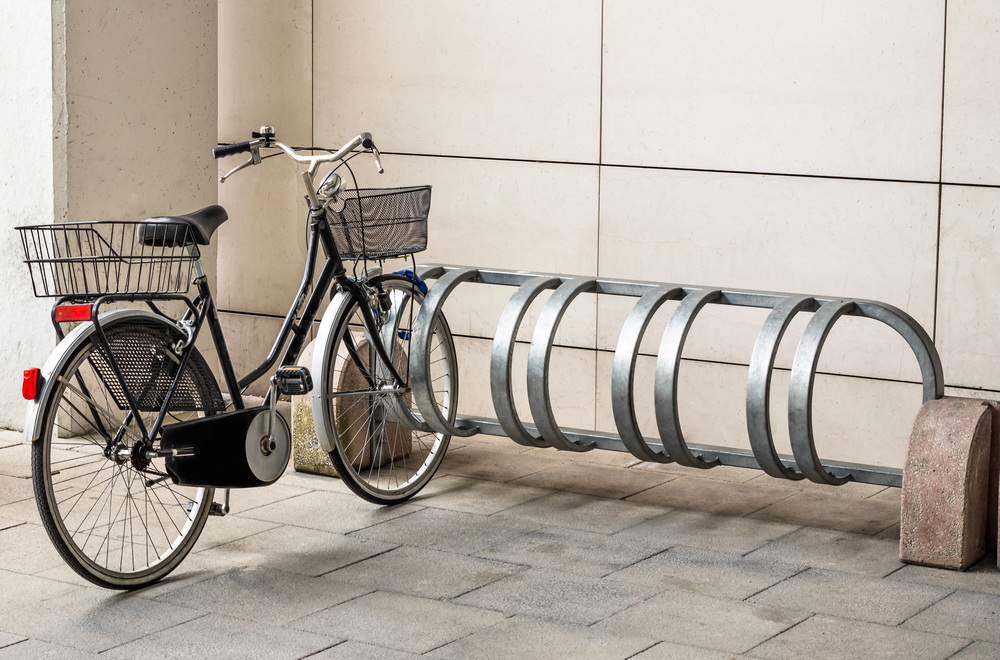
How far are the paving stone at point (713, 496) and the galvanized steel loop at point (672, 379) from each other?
0.38 m

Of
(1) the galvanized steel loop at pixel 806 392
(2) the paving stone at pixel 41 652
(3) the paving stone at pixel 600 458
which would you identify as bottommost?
(2) the paving stone at pixel 41 652

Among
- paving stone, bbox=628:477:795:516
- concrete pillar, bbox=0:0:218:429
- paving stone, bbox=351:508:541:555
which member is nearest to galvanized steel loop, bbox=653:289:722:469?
paving stone, bbox=628:477:795:516

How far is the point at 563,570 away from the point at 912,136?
101 inches

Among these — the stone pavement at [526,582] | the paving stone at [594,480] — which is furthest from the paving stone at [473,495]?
the paving stone at [594,480]

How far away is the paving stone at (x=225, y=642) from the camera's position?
11.8ft

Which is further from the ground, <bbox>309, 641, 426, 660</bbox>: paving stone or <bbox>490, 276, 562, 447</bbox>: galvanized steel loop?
<bbox>490, 276, 562, 447</bbox>: galvanized steel loop

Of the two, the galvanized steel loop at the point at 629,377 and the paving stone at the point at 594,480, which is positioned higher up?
the galvanized steel loop at the point at 629,377

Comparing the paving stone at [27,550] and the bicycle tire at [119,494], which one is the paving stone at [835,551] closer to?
the bicycle tire at [119,494]

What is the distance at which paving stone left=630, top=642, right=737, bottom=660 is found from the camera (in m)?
3.56

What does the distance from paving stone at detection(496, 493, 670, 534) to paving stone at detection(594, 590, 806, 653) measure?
0.81m

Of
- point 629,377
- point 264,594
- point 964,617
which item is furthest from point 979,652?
point 264,594

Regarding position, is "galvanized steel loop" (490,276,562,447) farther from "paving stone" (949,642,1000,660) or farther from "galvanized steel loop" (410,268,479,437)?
"paving stone" (949,642,1000,660)

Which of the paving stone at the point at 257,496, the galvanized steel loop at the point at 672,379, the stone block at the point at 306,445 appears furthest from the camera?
the stone block at the point at 306,445

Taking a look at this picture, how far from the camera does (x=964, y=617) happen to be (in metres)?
3.89
